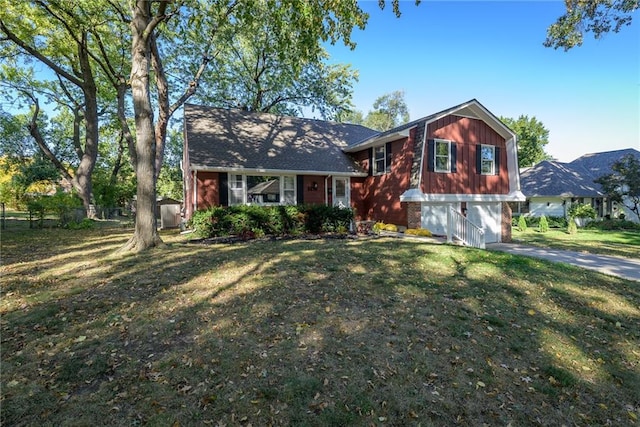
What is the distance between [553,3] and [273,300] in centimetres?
1562

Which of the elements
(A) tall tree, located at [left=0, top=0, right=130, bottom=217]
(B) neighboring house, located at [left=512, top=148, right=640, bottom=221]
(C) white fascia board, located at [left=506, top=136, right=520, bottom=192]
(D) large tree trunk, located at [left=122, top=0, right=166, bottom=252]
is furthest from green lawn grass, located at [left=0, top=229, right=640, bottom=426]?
(B) neighboring house, located at [left=512, top=148, right=640, bottom=221]

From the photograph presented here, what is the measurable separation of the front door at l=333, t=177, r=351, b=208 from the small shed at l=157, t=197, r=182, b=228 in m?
9.01

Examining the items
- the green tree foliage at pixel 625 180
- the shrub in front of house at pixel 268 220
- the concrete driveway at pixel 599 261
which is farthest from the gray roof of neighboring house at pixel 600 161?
the shrub in front of house at pixel 268 220

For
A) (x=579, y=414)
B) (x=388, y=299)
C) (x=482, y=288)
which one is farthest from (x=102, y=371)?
(x=482, y=288)

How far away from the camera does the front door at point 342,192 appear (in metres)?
16.3

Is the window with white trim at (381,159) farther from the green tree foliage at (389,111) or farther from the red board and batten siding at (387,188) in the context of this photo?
the green tree foliage at (389,111)

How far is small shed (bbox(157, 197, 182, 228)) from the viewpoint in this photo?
1706 centimetres

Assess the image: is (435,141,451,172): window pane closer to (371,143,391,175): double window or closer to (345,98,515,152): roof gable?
(345,98,515,152): roof gable

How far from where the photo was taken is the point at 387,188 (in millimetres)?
15133

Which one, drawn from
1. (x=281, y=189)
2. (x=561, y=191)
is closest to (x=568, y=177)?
(x=561, y=191)

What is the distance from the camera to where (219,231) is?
434 inches

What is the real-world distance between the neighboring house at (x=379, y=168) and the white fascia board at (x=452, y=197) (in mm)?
48

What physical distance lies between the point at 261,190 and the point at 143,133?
6.17 m

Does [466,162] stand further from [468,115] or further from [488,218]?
[488,218]
